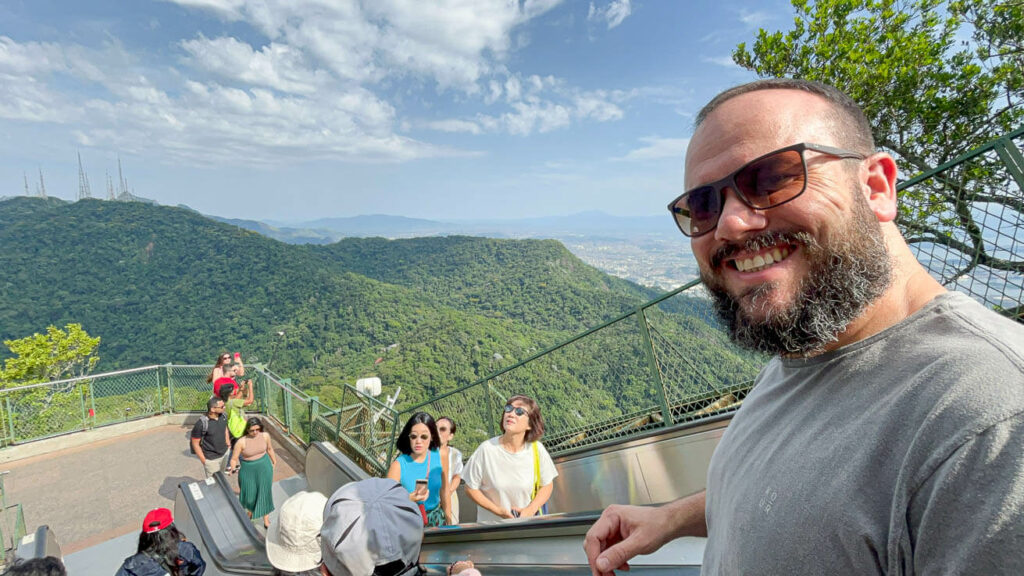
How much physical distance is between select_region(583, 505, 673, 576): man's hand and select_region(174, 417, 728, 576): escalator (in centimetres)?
34

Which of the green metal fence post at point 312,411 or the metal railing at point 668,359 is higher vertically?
the metal railing at point 668,359

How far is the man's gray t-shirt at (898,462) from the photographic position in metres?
0.48

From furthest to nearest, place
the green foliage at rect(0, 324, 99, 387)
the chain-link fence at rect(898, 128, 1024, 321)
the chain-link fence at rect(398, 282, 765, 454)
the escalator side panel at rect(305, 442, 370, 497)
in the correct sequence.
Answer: the green foliage at rect(0, 324, 99, 387) < the escalator side panel at rect(305, 442, 370, 497) < the chain-link fence at rect(398, 282, 765, 454) < the chain-link fence at rect(898, 128, 1024, 321)

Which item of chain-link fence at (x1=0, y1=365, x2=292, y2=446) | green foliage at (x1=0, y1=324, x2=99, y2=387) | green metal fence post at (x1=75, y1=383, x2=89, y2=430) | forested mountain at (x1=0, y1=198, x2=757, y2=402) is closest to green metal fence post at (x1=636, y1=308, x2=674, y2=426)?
chain-link fence at (x1=0, y1=365, x2=292, y2=446)

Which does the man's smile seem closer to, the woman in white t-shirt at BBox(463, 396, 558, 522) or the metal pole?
the woman in white t-shirt at BBox(463, 396, 558, 522)

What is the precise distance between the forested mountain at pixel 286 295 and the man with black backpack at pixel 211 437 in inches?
559

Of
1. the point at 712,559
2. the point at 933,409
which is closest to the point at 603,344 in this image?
the point at 712,559

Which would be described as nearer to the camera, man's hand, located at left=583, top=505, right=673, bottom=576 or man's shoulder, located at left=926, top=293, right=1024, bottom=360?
man's shoulder, located at left=926, top=293, right=1024, bottom=360

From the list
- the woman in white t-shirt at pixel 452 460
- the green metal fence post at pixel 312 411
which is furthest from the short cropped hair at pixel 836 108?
the green metal fence post at pixel 312 411

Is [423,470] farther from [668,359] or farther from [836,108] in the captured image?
[836,108]

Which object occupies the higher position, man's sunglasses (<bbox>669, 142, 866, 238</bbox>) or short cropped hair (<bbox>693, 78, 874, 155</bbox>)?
short cropped hair (<bbox>693, 78, 874, 155</bbox>)

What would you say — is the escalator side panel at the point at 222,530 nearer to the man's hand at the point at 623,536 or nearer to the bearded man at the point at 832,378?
the man's hand at the point at 623,536

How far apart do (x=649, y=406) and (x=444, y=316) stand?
46203mm

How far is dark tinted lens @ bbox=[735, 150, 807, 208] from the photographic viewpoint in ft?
3.07
